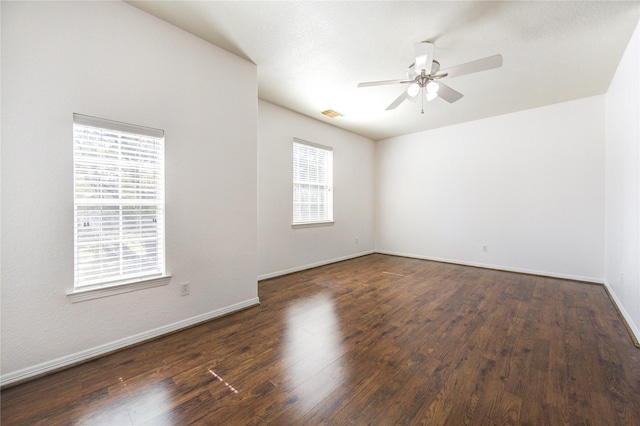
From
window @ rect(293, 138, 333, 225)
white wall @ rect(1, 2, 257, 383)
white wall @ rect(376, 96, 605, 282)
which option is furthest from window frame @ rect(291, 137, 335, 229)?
white wall @ rect(376, 96, 605, 282)

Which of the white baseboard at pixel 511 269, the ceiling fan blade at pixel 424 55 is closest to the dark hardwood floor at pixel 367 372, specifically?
the white baseboard at pixel 511 269

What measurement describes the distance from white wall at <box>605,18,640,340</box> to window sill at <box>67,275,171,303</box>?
Result: 4.31 meters

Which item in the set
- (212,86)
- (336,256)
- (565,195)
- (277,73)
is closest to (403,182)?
(336,256)

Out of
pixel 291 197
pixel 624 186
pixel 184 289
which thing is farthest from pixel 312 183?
pixel 624 186

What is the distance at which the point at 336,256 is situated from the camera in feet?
18.5

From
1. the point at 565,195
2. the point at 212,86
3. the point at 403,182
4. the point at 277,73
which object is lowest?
the point at 565,195

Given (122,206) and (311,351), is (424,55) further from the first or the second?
(122,206)

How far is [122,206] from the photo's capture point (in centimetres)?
224

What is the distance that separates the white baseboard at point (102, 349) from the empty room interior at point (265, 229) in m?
0.01

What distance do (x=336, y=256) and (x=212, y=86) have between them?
3926mm

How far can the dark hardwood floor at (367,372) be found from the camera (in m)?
1.53

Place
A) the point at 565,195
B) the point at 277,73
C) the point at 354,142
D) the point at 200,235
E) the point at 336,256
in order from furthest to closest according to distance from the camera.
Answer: the point at 354,142 → the point at 336,256 → the point at 565,195 → the point at 277,73 → the point at 200,235

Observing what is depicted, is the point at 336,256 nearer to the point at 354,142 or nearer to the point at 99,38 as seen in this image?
the point at 354,142

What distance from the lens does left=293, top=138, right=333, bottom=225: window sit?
15.9 ft
